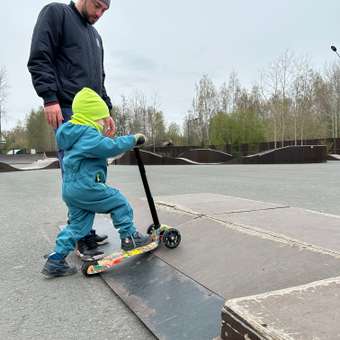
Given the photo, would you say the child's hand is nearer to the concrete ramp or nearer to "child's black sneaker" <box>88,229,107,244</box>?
the concrete ramp

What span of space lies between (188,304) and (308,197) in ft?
16.6

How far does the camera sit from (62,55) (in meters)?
3.15

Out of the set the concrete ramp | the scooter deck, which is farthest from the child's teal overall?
the concrete ramp

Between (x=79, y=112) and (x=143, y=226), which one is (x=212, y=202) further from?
(x=79, y=112)

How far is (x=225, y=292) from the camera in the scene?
208 cm

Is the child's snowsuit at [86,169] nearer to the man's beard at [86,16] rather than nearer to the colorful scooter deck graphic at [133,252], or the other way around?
the colorful scooter deck graphic at [133,252]

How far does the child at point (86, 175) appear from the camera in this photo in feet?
8.77

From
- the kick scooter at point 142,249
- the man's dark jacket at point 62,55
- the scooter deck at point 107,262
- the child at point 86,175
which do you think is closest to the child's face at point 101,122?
the child at point 86,175

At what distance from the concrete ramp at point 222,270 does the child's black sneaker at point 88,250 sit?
0.14 metres

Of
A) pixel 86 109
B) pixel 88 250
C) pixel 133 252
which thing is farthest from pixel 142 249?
pixel 86 109

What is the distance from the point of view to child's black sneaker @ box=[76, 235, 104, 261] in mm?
2987

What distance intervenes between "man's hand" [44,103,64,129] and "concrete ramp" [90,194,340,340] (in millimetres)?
1100

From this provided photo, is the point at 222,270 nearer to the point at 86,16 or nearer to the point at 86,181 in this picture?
the point at 86,181

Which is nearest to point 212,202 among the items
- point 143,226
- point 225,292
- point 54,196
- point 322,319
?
point 143,226
